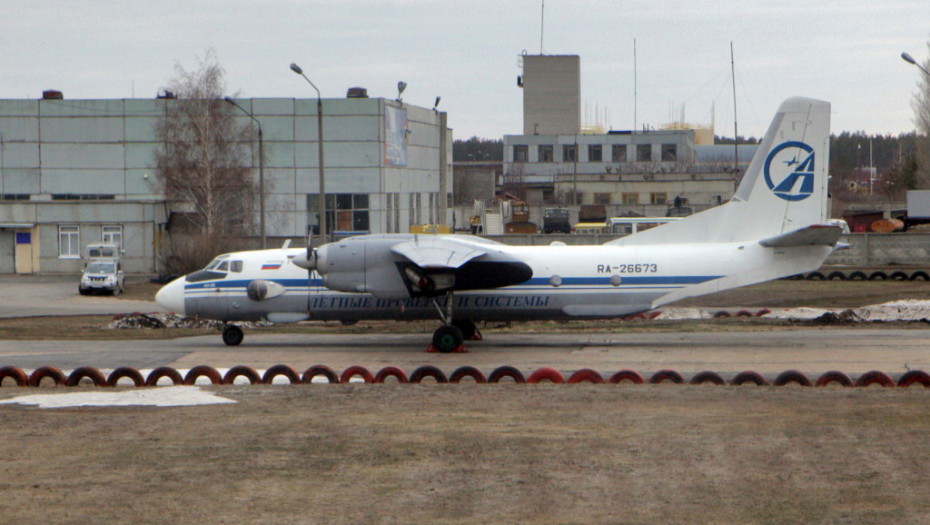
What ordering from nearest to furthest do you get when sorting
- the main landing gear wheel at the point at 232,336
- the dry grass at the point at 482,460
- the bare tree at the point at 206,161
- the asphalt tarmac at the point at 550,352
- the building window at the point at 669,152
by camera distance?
the dry grass at the point at 482,460 → the asphalt tarmac at the point at 550,352 → the main landing gear wheel at the point at 232,336 → the bare tree at the point at 206,161 → the building window at the point at 669,152

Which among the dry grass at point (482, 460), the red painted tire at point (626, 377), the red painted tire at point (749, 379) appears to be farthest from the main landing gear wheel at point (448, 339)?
the dry grass at point (482, 460)

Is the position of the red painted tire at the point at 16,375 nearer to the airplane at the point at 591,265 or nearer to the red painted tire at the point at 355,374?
the red painted tire at the point at 355,374

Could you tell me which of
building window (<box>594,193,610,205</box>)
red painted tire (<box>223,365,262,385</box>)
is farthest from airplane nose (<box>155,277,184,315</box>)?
building window (<box>594,193,610,205</box>)

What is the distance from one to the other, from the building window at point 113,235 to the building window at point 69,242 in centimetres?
176

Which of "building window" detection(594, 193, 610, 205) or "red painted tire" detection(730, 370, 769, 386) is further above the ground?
"building window" detection(594, 193, 610, 205)

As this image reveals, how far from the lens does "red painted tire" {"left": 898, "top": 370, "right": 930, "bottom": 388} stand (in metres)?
18.0

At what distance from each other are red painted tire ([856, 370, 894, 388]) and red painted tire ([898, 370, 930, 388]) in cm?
21

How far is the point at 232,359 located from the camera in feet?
79.9

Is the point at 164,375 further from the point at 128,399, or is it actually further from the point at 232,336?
the point at 232,336

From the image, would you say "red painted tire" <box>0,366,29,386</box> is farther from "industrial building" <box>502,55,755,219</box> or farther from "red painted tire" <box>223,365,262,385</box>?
"industrial building" <box>502,55,755,219</box>

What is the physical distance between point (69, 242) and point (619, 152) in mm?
81315

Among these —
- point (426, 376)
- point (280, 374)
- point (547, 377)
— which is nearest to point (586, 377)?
point (547, 377)

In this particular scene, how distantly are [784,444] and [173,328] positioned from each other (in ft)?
84.2

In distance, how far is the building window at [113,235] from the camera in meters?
59.6
